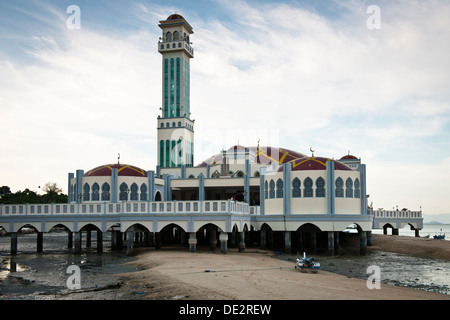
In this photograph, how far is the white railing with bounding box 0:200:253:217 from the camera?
3866cm

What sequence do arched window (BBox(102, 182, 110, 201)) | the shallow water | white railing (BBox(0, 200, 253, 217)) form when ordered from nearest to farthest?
the shallow water < white railing (BBox(0, 200, 253, 217)) < arched window (BBox(102, 182, 110, 201))

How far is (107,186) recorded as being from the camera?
48281mm

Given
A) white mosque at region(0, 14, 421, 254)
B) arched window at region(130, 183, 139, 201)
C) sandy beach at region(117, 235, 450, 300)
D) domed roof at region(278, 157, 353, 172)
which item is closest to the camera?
sandy beach at region(117, 235, 450, 300)

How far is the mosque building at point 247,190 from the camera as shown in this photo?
4159cm

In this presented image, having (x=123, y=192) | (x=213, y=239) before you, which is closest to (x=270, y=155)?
(x=123, y=192)

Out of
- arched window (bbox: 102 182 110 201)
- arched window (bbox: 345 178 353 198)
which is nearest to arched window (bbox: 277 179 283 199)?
arched window (bbox: 345 178 353 198)

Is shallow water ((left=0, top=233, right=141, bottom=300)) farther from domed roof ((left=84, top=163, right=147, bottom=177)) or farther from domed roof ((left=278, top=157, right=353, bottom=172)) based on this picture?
domed roof ((left=278, top=157, right=353, bottom=172))

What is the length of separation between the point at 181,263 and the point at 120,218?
11152 mm

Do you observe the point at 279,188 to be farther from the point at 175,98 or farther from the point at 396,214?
the point at 175,98

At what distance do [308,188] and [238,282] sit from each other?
20373mm

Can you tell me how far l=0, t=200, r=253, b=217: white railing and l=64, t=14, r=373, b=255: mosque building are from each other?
3.3 inches

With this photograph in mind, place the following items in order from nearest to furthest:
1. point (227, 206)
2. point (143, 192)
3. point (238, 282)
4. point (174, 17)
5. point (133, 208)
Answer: point (238, 282) < point (227, 206) < point (133, 208) < point (143, 192) < point (174, 17)

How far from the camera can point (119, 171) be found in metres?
49.0

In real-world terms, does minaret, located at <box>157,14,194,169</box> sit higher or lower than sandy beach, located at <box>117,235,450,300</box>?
higher
